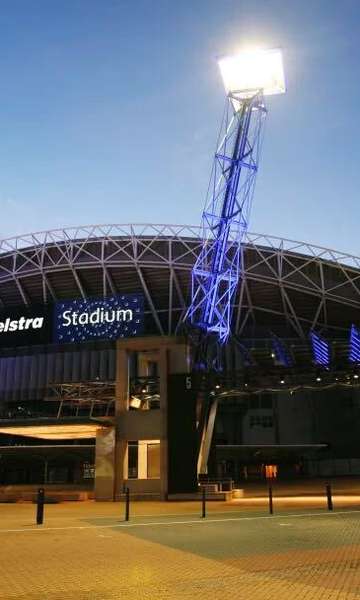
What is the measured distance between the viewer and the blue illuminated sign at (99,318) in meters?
62.0

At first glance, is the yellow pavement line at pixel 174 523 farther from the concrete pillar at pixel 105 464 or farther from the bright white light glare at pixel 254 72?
the bright white light glare at pixel 254 72

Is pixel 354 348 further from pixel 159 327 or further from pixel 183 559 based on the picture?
pixel 159 327

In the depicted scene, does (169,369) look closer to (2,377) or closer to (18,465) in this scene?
(18,465)

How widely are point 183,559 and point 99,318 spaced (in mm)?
54366

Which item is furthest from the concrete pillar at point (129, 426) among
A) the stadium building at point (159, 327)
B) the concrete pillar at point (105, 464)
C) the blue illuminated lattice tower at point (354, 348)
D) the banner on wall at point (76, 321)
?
the banner on wall at point (76, 321)

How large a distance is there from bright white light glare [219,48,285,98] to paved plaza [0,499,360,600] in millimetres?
32113

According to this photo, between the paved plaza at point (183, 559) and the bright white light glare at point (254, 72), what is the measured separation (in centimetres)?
3211

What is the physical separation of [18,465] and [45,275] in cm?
2475

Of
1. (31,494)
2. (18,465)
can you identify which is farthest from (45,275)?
(31,494)

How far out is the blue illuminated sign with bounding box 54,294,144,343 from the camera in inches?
2440

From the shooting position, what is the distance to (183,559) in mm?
9719

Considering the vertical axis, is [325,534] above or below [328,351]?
below

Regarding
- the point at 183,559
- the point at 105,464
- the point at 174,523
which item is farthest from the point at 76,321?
the point at 183,559

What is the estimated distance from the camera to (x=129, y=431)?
2855 cm
